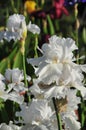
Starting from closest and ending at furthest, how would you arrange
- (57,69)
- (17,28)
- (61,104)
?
1. (57,69)
2. (61,104)
3. (17,28)

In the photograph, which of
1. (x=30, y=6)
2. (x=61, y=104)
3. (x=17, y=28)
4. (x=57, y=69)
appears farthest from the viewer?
(x=30, y=6)

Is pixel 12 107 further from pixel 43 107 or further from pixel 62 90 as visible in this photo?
pixel 62 90

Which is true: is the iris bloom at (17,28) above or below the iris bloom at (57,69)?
above

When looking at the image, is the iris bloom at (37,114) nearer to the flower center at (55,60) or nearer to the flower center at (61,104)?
the flower center at (61,104)

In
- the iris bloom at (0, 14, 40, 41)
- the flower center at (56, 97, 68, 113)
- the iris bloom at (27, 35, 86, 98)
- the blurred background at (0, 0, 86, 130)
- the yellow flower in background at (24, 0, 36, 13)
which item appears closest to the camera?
the iris bloom at (27, 35, 86, 98)

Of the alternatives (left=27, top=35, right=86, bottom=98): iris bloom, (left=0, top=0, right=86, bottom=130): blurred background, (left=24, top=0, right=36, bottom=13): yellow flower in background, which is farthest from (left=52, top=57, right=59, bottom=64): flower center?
(left=24, top=0, right=36, bottom=13): yellow flower in background

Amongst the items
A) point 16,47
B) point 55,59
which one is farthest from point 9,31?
point 16,47

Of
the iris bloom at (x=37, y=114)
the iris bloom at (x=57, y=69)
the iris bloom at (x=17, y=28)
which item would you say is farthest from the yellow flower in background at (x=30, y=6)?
the iris bloom at (x=57, y=69)

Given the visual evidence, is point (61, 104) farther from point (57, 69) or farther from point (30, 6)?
point (30, 6)

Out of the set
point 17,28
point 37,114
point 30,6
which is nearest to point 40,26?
point 30,6

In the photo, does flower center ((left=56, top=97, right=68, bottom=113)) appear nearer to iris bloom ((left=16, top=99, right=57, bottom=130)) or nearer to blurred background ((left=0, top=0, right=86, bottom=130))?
iris bloom ((left=16, top=99, right=57, bottom=130))

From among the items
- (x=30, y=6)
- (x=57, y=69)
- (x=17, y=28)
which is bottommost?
(x=57, y=69)
